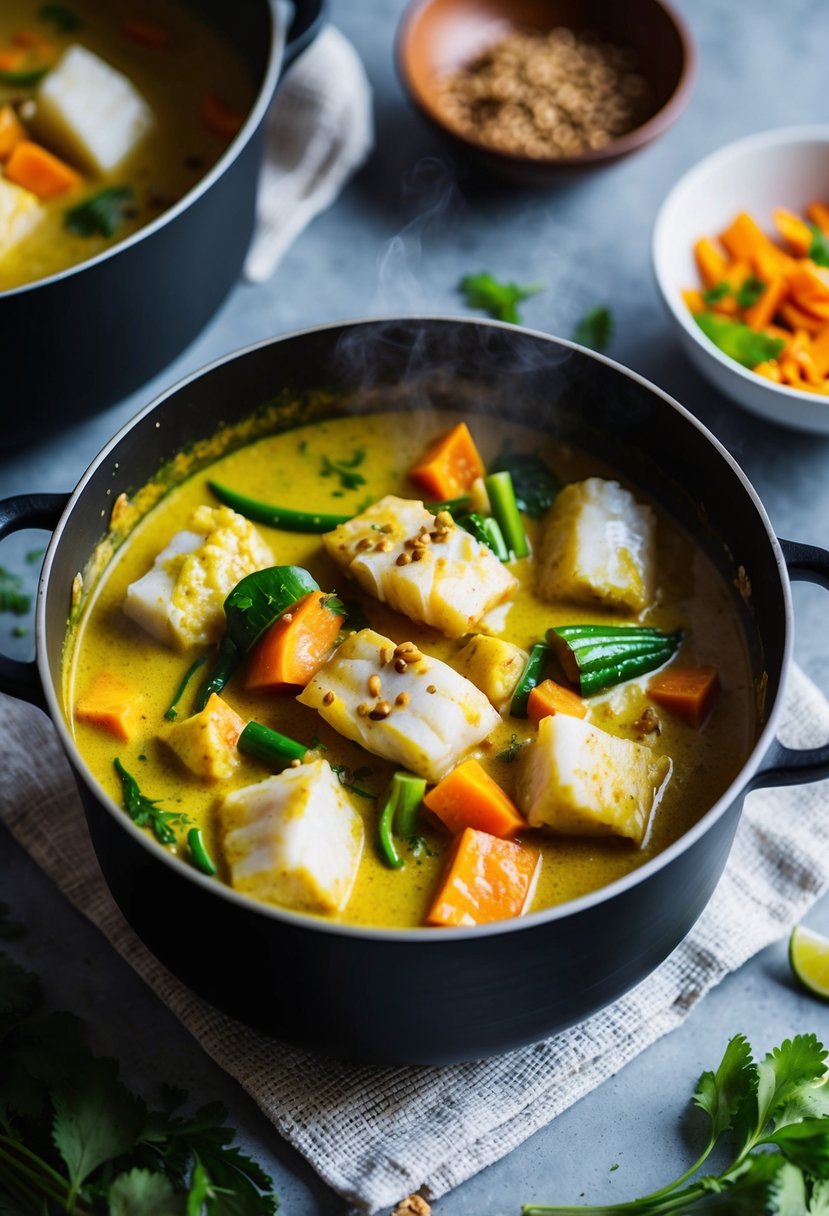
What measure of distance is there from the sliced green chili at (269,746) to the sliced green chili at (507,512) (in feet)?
2.37

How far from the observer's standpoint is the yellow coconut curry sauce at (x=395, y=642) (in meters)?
2.79

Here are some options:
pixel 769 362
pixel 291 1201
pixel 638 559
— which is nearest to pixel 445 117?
pixel 769 362

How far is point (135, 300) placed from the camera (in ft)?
11.4

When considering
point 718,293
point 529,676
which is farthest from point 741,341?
point 529,676

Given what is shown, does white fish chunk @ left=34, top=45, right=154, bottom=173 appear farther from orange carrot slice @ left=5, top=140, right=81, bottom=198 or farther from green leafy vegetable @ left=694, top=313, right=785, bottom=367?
green leafy vegetable @ left=694, top=313, right=785, bottom=367

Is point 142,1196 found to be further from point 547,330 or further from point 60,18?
point 60,18

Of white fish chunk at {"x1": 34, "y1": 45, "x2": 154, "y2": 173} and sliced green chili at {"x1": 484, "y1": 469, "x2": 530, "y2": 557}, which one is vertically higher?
white fish chunk at {"x1": 34, "y1": 45, "x2": 154, "y2": 173}

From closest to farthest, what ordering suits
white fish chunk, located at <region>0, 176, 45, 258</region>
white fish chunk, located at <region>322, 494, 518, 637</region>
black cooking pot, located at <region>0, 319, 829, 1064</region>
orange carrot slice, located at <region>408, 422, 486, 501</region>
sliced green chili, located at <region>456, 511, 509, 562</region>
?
black cooking pot, located at <region>0, 319, 829, 1064</region> < white fish chunk, located at <region>322, 494, 518, 637</region> < sliced green chili, located at <region>456, 511, 509, 562</region> < orange carrot slice, located at <region>408, 422, 486, 501</region> < white fish chunk, located at <region>0, 176, 45, 258</region>

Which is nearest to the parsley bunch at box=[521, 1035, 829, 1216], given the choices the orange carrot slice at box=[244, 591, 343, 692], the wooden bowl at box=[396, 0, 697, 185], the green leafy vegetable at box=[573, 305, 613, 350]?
the orange carrot slice at box=[244, 591, 343, 692]

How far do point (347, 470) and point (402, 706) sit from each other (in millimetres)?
852

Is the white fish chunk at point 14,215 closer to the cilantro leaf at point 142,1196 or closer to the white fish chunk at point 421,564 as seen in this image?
the white fish chunk at point 421,564

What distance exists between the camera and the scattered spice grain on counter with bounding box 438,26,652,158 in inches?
168

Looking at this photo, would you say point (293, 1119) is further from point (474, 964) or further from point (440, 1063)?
point (474, 964)

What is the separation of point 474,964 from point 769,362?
214 cm
